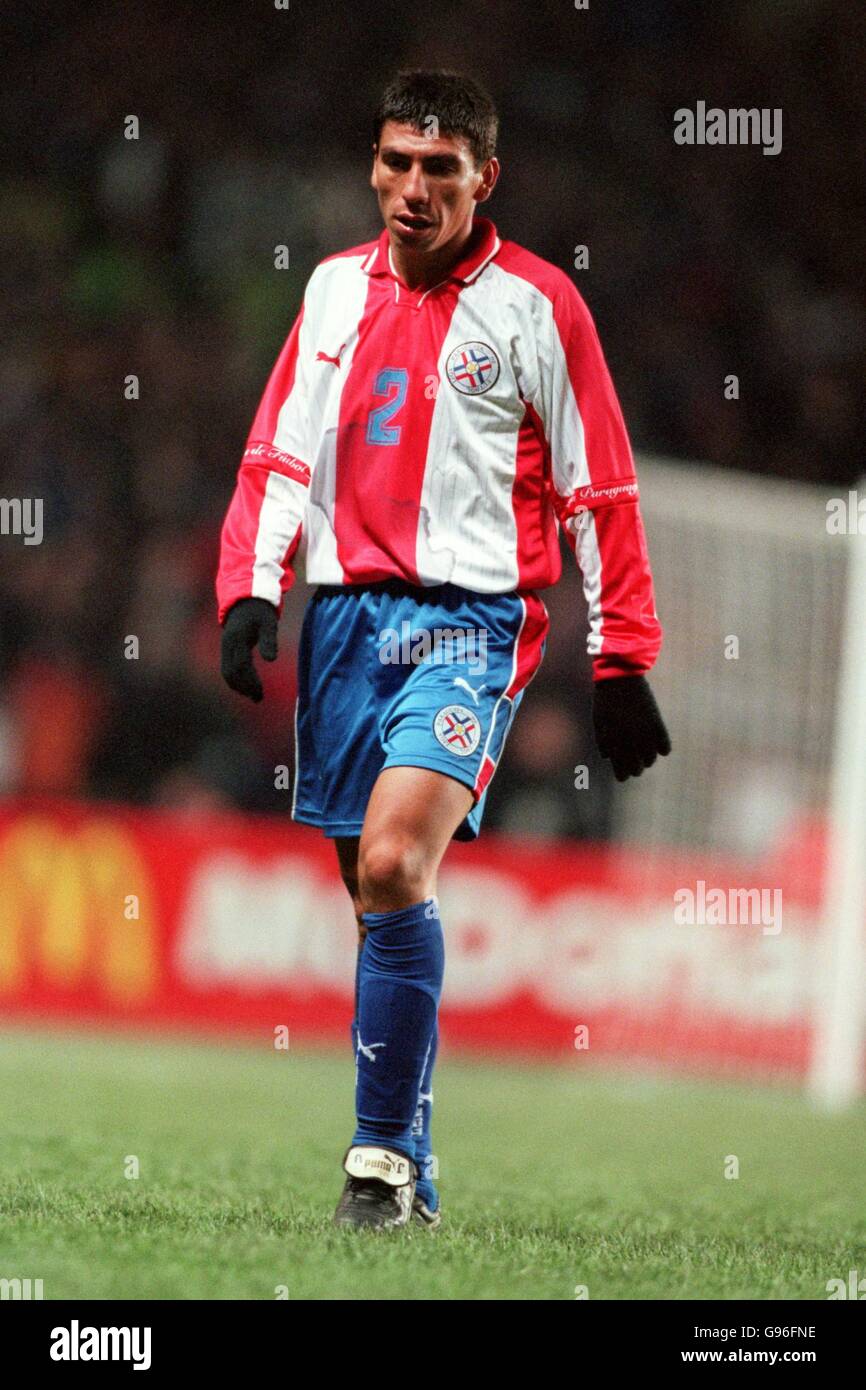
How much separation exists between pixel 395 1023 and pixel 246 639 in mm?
884

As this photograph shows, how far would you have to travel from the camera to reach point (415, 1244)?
13.0 feet

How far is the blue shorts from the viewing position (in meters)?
4.33

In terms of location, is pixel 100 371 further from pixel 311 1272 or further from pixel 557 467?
pixel 311 1272

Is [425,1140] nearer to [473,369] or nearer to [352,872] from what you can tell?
[352,872]

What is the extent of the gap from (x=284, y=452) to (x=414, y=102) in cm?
80

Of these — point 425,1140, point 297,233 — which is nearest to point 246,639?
point 425,1140

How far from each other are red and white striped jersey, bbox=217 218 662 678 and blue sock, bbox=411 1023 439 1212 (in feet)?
3.01

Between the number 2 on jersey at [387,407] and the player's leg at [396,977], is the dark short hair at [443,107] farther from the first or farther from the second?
the player's leg at [396,977]

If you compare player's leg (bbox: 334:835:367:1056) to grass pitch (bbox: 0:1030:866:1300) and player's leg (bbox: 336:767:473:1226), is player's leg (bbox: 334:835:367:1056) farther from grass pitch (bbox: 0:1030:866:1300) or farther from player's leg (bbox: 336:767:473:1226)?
grass pitch (bbox: 0:1030:866:1300)

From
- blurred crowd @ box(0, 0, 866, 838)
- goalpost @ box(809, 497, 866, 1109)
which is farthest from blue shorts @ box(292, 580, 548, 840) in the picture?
blurred crowd @ box(0, 0, 866, 838)

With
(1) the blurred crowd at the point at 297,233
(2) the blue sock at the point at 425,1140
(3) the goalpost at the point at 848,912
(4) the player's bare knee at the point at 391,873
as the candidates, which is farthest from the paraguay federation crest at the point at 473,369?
(1) the blurred crowd at the point at 297,233

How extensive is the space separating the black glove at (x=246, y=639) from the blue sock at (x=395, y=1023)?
0.59m

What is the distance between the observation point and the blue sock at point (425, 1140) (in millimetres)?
4391

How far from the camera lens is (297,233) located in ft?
46.6
